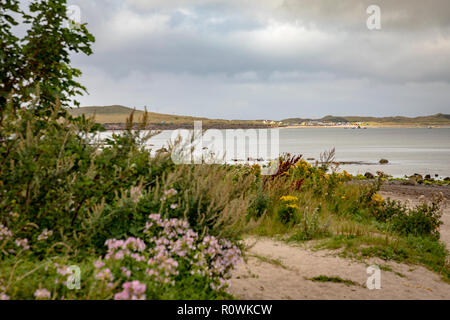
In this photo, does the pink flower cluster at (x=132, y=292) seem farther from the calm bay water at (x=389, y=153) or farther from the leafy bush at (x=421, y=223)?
the leafy bush at (x=421, y=223)

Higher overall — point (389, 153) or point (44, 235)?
point (44, 235)

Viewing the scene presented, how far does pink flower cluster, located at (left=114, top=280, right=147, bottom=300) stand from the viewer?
273 centimetres

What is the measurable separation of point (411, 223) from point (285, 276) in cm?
400

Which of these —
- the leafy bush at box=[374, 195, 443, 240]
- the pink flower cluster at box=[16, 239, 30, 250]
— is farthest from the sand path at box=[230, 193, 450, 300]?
Answer: the pink flower cluster at box=[16, 239, 30, 250]

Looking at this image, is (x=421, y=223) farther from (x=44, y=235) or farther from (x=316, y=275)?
(x=44, y=235)

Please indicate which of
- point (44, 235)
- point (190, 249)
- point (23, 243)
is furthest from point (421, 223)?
point (23, 243)

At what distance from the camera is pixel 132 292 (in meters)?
2.81

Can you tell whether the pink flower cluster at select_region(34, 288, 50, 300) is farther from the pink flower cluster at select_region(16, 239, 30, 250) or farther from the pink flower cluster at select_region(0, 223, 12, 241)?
the pink flower cluster at select_region(0, 223, 12, 241)

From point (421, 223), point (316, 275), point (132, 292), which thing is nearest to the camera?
point (132, 292)

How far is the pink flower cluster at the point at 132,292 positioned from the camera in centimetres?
273

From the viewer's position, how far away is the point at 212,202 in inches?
146

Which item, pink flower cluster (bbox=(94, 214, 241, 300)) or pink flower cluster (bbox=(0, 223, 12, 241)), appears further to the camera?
pink flower cluster (bbox=(0, 223, 12, 241))

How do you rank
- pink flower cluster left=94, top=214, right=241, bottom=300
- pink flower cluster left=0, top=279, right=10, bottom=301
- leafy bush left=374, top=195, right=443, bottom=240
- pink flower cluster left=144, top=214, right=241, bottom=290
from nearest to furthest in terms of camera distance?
pink flower cluster left=0, top=279, right=10, bottom=301 → pink flower cluster left=94, top=214, right=241, bottom=300 → pink flower cluster left=144, top=214, right=241, bottom=290 → leafy bush left=374, top=195, right=443, bottom=240
